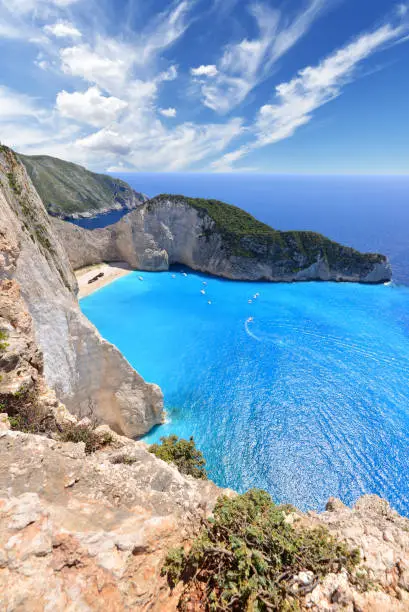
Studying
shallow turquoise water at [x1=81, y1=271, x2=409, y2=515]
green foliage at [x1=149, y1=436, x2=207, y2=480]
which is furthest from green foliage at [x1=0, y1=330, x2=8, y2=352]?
shallow turquoise water at [x1=81, y1=271, x2=409, y2=515]

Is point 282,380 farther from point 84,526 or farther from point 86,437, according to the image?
point 84,526

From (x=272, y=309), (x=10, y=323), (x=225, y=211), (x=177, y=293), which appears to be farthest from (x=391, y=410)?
(x=225, y=211)

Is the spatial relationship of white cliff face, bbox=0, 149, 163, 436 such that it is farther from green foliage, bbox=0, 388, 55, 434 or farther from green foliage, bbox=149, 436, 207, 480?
green foliage, bbox=149, 436, 207, 480

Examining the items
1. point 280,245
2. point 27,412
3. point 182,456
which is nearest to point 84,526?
point 27,412

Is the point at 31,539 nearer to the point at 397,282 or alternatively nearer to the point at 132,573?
the point at 132,573

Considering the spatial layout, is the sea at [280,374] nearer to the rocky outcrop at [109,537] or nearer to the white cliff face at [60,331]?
the white cliff face at [60,331]

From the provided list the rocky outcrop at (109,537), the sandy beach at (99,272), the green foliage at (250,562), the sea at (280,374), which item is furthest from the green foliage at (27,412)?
the sandy beach at (99,272)
